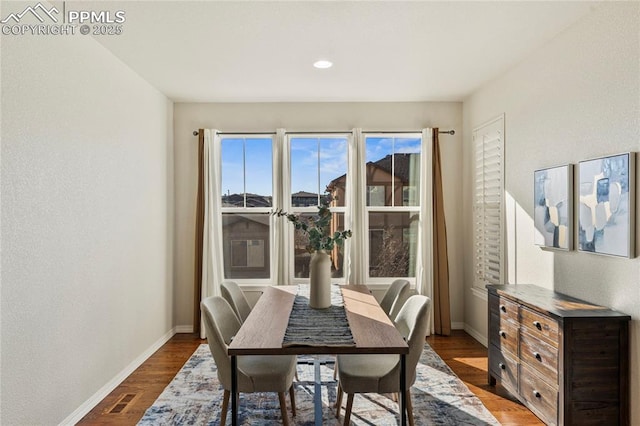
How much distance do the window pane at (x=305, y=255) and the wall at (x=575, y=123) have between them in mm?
1892

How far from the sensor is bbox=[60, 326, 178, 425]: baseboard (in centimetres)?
275

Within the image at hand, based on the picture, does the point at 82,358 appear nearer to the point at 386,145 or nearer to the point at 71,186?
the point at 71,186

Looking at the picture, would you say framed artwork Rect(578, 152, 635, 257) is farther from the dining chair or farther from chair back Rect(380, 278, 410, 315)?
the dining chair

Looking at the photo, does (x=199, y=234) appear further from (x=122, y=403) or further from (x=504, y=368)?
(x=504, y=368)

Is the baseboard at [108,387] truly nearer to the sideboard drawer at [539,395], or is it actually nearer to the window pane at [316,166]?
the window pane at [316,166]

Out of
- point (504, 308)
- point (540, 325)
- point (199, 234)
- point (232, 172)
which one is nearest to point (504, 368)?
point (504, 308)

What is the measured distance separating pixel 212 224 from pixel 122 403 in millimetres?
2096

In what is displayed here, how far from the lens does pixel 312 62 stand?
3479mm

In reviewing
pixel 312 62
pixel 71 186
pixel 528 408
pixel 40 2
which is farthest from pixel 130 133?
pixel 528 408

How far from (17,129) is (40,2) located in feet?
2.72

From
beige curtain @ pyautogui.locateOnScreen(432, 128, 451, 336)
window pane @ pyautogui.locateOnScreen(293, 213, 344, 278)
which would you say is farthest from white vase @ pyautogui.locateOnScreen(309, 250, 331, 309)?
beige curtain @ pyautogui.locateOnScreen(432, 128, 451, 336)

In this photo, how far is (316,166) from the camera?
4.85 meters

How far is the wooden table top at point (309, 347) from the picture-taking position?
2.00 metres

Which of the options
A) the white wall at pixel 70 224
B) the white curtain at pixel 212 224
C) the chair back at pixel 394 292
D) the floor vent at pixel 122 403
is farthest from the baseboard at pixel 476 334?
the white wall at pixel 70 224
